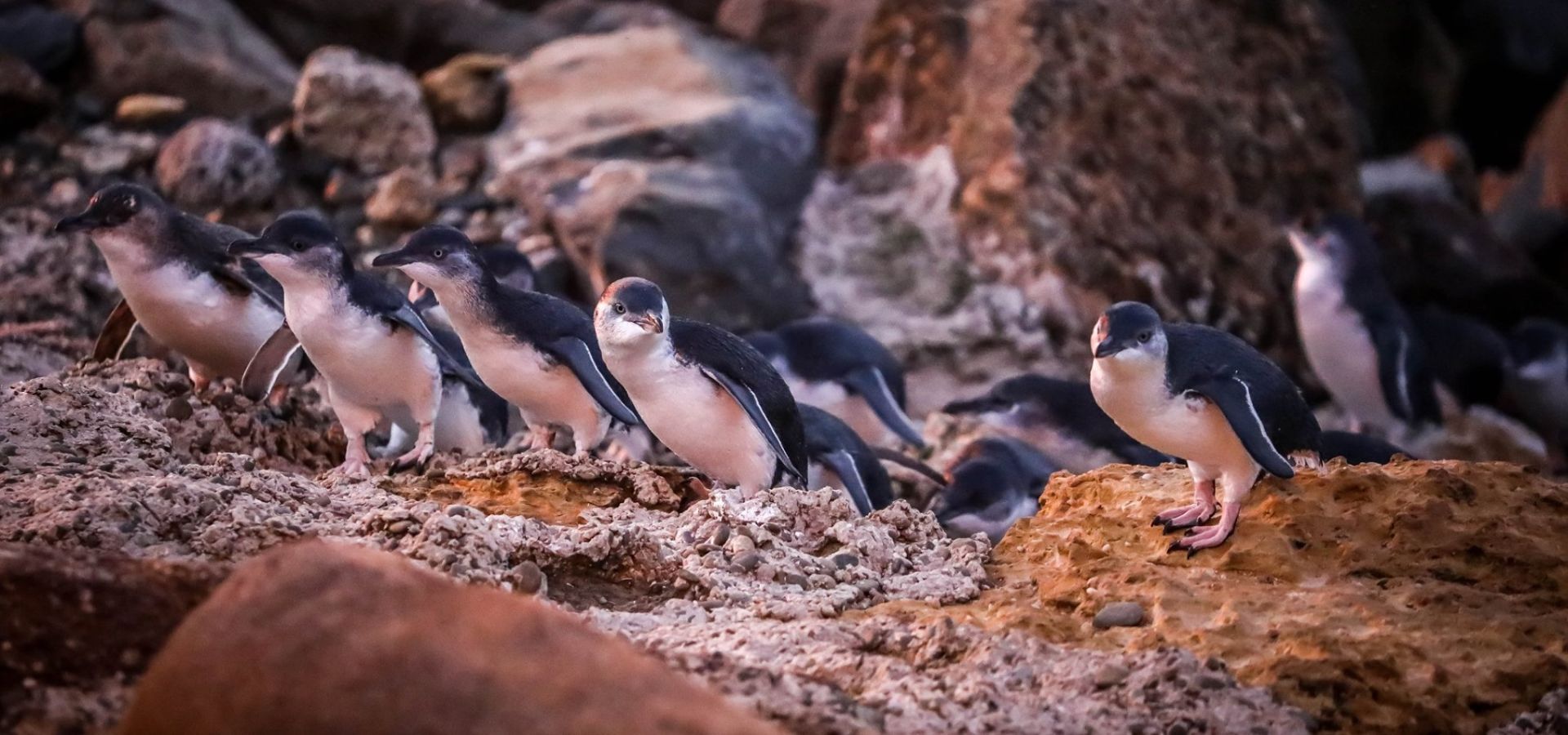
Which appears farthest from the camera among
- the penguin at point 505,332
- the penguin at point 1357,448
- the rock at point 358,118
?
the rock at point 358,118

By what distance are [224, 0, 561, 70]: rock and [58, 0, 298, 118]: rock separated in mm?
1235

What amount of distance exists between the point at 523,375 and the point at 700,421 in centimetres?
69

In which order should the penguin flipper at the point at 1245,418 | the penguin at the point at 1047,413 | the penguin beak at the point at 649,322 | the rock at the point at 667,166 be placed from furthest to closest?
1. the rock at the point at 667,166
2. the penguin at the point at 1047,413
3. the penguin beak at the point at 649,322
4. the penguin flipper at the point at 1245,418

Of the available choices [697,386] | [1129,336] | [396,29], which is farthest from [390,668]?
[396,29]

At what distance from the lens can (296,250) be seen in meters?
5.37

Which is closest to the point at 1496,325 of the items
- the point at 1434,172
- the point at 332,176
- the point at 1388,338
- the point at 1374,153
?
the point at 1434,172

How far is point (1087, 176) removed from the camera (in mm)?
10102

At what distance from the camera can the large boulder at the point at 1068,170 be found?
984 cm

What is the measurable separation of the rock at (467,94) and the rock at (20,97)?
230 cm

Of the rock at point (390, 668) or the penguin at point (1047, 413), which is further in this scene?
the penguin at point (1047, 413)

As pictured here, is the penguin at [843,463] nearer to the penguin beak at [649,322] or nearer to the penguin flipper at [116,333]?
the penguin beak at [649,322]

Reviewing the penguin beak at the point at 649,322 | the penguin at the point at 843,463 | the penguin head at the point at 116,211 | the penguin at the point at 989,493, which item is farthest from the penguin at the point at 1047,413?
the penguin head at the point at 116,211

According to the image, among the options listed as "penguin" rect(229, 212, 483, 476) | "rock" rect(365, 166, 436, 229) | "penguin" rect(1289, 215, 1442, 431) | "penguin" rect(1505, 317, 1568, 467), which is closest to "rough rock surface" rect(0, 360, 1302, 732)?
"penguin" rect(229, 212, 483, 476)

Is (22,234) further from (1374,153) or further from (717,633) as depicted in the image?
(1374,153)
